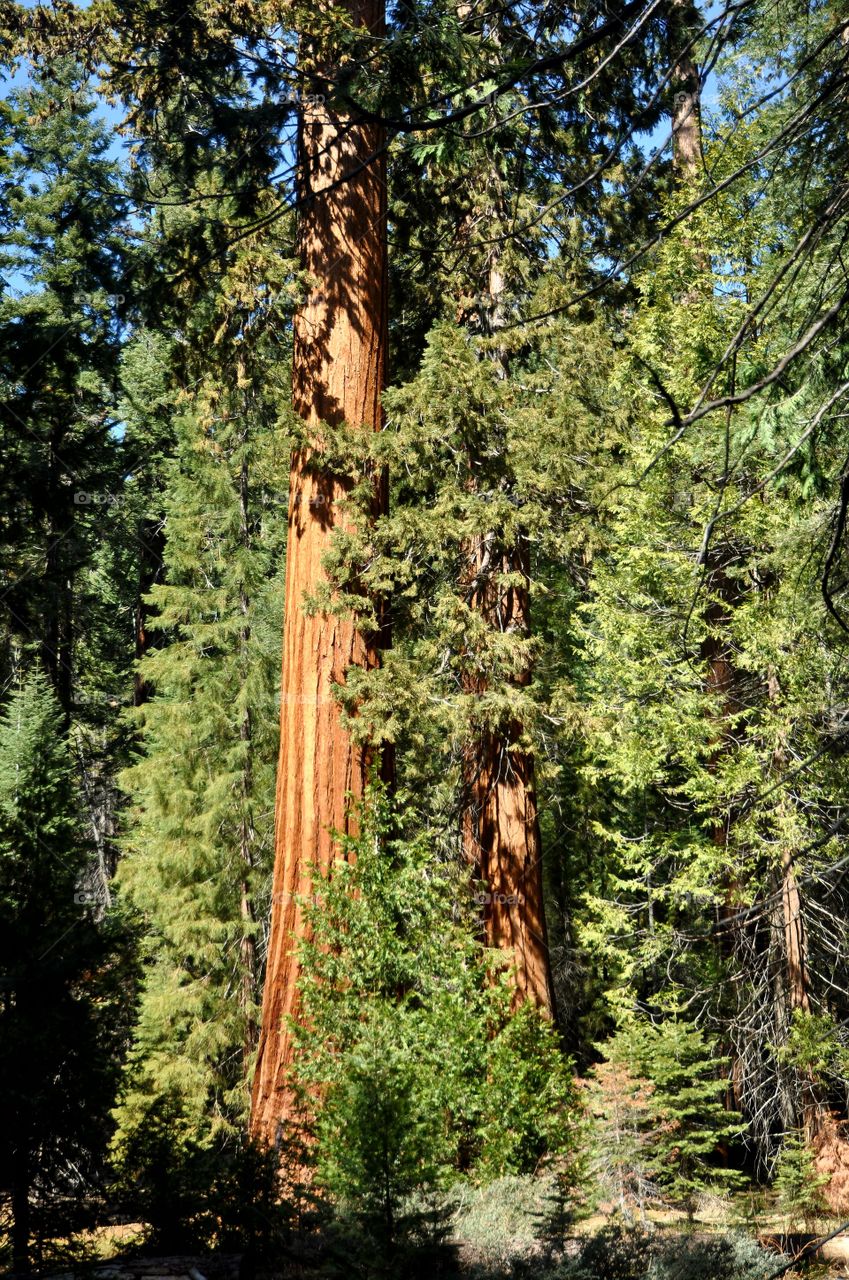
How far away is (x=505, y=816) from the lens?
9.82 metres

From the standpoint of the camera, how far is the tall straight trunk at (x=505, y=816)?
9.56m

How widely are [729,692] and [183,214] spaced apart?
13399 millimetres

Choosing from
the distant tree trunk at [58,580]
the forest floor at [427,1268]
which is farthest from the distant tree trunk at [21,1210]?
the distant tree trunk at [58,580]

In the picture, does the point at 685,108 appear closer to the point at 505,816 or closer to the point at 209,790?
the point at 505,816

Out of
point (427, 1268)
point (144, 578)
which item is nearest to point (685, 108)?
point (427, 1268)

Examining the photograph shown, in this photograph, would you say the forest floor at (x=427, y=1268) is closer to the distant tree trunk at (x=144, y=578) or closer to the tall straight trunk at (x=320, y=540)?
the tall straight trunk at (x=320, y=540)

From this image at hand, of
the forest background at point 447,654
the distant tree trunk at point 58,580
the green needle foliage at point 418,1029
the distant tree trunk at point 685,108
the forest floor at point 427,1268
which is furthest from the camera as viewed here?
the distant tree trunk at point 58,580

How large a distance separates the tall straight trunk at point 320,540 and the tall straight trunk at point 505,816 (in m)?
1.63

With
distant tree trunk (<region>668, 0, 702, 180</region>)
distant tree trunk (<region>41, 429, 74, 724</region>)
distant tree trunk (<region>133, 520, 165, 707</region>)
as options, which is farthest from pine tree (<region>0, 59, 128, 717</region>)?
distant tree trunk (<region>668, 0, 702, 180</region>)

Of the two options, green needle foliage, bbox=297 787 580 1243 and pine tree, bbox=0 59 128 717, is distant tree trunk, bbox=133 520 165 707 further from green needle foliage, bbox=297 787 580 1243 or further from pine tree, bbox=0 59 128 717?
green needle foliage, bbox=297 787 580 1243

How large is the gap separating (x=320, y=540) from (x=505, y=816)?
3.24m

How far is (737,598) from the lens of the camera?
39.5 feet

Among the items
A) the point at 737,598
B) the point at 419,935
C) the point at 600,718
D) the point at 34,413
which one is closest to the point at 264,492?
the point at 34,413

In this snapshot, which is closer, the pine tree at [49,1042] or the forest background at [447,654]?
the pine tree at [49,1042]
